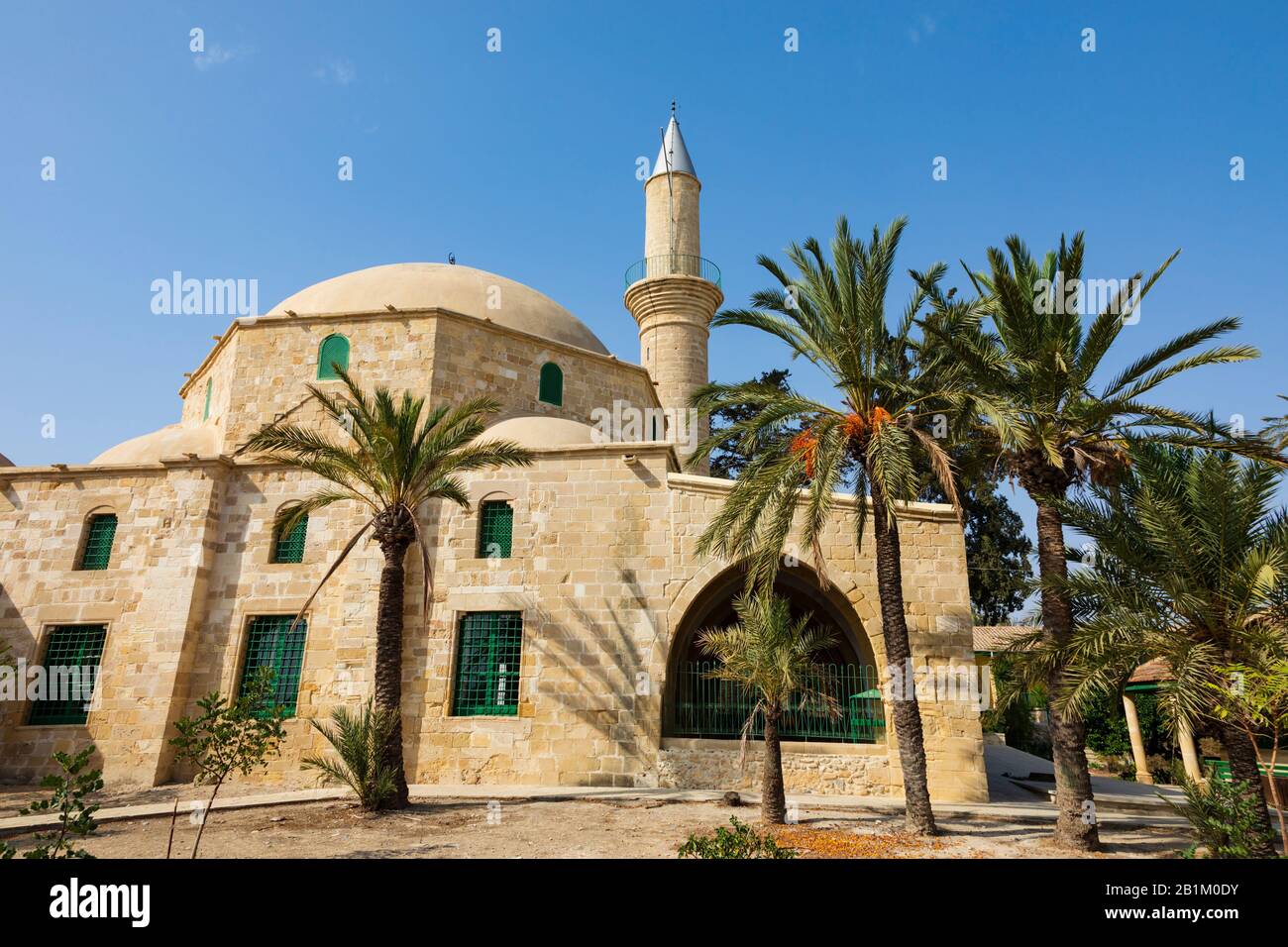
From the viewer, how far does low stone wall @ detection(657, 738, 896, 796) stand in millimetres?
12852

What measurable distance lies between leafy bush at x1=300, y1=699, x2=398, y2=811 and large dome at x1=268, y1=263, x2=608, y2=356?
9253 millimetres

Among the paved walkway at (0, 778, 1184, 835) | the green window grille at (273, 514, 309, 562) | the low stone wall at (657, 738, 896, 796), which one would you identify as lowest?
the paved walkway at (0, 778, 1184, 835)

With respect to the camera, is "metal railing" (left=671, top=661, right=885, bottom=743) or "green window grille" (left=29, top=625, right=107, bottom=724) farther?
"green window grille" (left=29, top=625, right=107, bottom=724)

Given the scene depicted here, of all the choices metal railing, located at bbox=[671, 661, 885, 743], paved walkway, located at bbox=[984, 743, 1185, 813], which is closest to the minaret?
metal railing, located at bbox=[671, 661, 885, 743]

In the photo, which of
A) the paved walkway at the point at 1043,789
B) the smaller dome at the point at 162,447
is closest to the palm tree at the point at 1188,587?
the paved walkway at the point at 1043,789

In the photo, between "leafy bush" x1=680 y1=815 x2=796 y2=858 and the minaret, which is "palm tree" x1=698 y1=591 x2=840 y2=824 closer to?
"leafy bush" x1=680 y1=815 x2=796 y2=858

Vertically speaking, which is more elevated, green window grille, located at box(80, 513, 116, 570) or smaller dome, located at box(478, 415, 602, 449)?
Result: smaller dome, located at box(478, 415, 602, 449)

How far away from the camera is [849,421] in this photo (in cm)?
Answer: 1047

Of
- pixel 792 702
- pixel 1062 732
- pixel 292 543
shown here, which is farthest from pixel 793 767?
pixel 292 543

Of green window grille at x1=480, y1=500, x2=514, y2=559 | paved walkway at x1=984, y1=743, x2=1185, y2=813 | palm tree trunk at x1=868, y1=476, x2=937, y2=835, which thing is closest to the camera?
palm tree trunk at x1=868, y1=476, x2=937, y2=835

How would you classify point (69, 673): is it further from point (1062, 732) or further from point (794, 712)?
point (1062, 732)

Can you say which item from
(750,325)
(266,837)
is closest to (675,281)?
(750,325)

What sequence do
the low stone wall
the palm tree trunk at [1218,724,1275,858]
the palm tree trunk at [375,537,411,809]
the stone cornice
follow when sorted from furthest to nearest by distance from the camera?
the stone cornice, the low stone wall, the palm tree trunk at [375,537,411,809], the palm tree trunk at [1218,724,1275,858]

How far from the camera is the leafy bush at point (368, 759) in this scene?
33.9 feet
